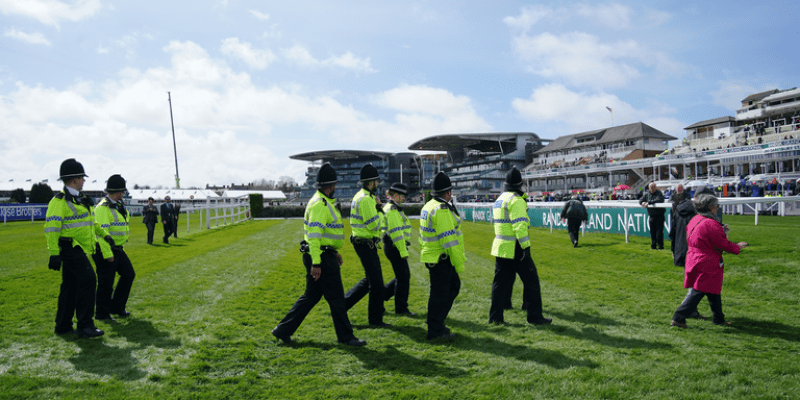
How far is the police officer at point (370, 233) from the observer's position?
17.0ft

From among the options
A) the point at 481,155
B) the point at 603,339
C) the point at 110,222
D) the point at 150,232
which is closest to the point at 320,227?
the point at 603,339

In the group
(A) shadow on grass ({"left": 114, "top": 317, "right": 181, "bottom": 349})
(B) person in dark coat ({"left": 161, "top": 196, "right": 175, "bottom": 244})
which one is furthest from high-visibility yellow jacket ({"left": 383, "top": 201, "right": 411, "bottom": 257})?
(B) person in dark coat ({"left": 161, "top": 196, "right": 175, "bottom": 244})

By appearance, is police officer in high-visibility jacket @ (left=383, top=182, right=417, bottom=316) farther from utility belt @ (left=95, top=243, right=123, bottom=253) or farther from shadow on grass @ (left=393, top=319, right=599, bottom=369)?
utility belt @ (left=95, top=243, right=123, bottom=253)

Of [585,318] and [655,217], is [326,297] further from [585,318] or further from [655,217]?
[655,217]

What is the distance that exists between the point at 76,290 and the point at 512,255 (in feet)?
15.6

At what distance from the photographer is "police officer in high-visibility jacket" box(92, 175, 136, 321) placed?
5758mm

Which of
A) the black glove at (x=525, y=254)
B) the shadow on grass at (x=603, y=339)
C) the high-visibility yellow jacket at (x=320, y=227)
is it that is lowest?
the shadow on grass at (x=603, y=339)

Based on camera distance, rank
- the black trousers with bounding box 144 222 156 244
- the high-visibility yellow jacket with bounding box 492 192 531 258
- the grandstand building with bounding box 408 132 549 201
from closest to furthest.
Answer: the high-visibility yellow jacket with bounding box 492 192 531 258
the black trousers with bounding box 144 222 156 244
the grandstand building with bounding box 408 132 549 201

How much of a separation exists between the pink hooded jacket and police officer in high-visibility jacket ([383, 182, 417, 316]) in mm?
3065

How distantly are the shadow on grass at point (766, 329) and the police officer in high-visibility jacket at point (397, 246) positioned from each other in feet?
11.4

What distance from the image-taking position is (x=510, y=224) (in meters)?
5.21

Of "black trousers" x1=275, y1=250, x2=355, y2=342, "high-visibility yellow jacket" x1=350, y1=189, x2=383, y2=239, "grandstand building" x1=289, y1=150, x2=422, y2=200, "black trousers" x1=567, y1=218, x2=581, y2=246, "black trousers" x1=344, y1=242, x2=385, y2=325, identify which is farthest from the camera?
"grandstand building" x1=289, y1=150, x2=422, y2=200

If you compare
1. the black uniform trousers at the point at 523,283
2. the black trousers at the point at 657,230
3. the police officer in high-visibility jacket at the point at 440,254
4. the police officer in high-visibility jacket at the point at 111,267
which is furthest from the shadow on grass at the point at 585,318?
the black trousers at the point at 657,230

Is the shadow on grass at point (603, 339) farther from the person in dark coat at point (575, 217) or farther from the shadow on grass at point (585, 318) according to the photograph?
the person in dark coat at point (575, 217)
